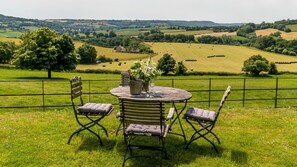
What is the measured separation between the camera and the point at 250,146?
5574 mm

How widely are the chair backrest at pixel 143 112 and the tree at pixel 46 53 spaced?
2989cm

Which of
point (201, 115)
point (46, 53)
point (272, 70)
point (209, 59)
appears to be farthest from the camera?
point (209, 59)

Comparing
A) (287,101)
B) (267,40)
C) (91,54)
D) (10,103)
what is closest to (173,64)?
(91,54)

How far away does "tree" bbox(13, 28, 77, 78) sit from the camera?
32.5m

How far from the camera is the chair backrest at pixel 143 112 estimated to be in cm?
423

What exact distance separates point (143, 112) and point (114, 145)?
4.66 ft

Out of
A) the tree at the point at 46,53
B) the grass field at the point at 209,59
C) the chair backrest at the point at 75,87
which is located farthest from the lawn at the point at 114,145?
the grass field at the point at 209,59

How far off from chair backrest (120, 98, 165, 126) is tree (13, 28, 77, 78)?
98.1ft

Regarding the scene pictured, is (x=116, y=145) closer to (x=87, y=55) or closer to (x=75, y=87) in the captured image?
(x=75, y=87)

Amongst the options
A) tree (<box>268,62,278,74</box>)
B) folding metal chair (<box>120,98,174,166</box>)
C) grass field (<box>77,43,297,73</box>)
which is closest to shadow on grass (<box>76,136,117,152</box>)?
folding metal chair (<box>120,98,174,166</box>)

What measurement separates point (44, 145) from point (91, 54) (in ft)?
165

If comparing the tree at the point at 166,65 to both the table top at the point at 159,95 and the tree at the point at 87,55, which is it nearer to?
the tree at the point at 87,55

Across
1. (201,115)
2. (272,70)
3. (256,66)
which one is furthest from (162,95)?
(272,70)

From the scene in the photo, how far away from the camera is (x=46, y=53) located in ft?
107
